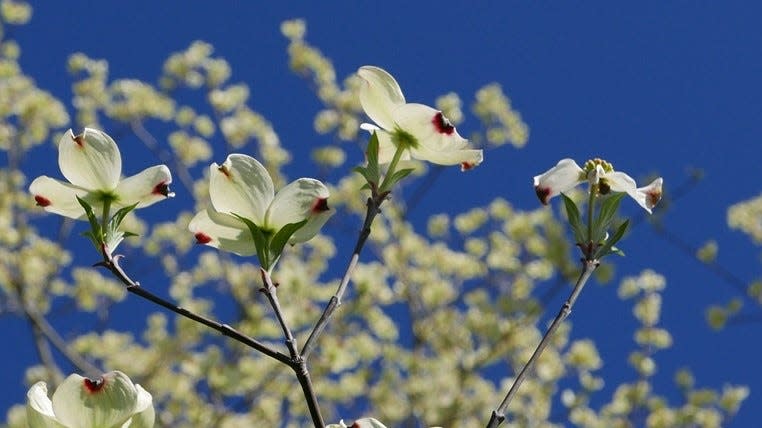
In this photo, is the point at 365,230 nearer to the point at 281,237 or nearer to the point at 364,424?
the point at 281,237

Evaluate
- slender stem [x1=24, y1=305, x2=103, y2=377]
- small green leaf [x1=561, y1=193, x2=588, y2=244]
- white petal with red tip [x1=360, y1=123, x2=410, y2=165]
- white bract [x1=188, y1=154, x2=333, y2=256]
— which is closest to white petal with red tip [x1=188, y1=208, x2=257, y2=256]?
white bract [x1=188, y1=154, x2=333, y2=256]

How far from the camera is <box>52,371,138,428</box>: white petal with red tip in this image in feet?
1.69

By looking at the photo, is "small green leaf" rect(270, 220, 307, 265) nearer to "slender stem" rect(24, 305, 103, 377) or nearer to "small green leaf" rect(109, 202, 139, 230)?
"small green leaf" rect(109, 202, 139, 230)

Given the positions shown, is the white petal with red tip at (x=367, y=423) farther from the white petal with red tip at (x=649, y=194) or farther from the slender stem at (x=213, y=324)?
the white petal with red tip at (x=649, y=194)

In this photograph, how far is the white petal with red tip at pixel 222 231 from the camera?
64 centimetres

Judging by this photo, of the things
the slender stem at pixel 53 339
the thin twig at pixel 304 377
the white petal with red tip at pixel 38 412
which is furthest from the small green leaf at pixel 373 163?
the slender stem at pixel 53 339

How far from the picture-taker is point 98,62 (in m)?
4.58

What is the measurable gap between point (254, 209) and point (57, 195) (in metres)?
0.13

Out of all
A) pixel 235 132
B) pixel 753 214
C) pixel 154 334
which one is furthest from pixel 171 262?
pixel 753 214

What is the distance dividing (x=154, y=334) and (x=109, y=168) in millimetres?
4336

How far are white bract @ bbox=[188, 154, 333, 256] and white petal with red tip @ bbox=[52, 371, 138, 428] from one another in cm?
14

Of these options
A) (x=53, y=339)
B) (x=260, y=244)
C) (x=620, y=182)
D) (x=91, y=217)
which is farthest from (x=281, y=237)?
(x=53, y=339)

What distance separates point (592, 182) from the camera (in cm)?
64

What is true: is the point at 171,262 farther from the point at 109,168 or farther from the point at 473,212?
the point at 109,168
